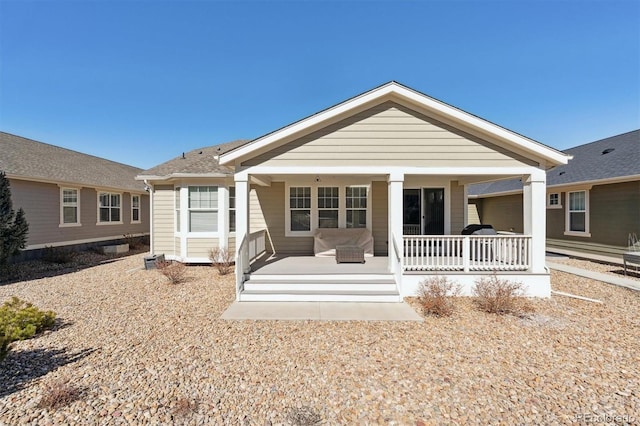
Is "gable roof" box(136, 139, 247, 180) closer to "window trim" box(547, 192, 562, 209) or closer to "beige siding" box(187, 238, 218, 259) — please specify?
"beige siding" box(187, 238, 218, 259)

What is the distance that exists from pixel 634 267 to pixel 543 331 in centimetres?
825

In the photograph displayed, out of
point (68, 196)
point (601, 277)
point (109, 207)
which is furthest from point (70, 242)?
point (601, 277)

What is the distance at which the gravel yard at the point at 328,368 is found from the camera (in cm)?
291

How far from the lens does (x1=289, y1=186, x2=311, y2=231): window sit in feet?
32.4

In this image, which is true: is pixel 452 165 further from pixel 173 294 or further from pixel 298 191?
pixel 173 294

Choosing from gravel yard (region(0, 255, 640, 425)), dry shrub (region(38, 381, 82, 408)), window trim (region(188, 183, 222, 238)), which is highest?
window trim (region(188, 183, 222, 238))

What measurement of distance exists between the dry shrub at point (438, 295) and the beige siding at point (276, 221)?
4.51 meters

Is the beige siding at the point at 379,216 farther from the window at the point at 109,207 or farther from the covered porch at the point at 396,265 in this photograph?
the window at the point at 109,207

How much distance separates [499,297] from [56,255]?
15.0 meters

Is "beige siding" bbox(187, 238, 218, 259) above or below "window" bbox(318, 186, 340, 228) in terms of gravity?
below

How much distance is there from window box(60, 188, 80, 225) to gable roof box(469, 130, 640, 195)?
21568 mm

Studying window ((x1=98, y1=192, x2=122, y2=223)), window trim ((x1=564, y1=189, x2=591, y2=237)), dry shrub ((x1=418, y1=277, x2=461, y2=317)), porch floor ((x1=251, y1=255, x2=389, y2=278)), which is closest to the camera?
dry shrub ((x1=418, y1=277, x2=461, y2=317))

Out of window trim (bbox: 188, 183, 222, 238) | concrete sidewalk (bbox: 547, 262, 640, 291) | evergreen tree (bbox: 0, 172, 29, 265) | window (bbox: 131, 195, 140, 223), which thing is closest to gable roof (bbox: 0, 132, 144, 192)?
window (bbox: 131, 195, 140, 223)

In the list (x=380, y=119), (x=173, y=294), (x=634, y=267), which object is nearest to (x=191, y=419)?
(x=173, y=294)
